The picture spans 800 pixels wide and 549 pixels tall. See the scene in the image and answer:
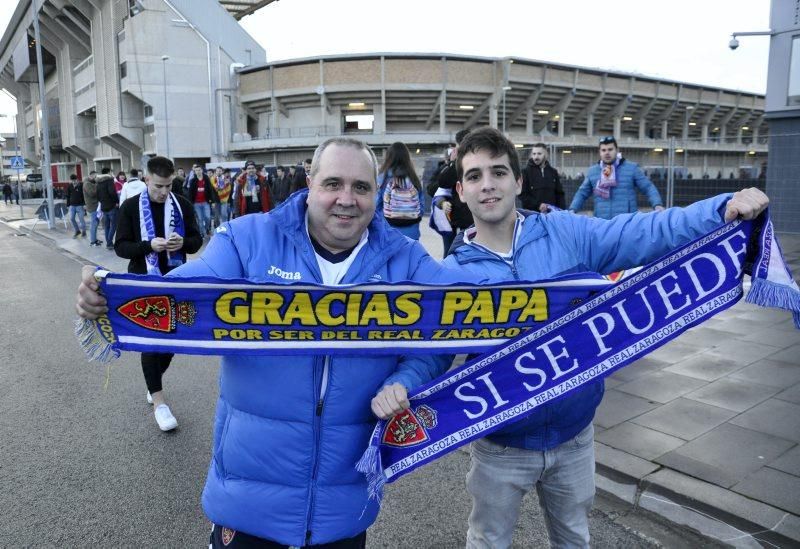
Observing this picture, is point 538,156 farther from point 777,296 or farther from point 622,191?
point 777,296

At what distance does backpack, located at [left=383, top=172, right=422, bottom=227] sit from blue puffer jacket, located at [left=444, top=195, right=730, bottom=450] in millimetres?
4773

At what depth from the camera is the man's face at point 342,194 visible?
214 cm

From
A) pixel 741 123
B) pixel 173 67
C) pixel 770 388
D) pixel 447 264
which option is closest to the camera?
pixel 447 264

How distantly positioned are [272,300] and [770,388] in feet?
15.5

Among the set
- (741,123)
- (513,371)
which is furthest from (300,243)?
(741,123)

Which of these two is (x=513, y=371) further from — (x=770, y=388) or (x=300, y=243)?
(x=770, y=388)

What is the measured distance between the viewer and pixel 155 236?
501 centimetres

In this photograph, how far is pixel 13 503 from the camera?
12.1ft

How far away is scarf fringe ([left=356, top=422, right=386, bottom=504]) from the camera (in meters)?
2.03

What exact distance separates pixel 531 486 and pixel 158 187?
387 centimetres

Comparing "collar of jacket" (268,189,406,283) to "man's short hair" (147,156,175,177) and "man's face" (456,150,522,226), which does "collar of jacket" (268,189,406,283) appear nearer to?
"man's face" (456,150,522,226)

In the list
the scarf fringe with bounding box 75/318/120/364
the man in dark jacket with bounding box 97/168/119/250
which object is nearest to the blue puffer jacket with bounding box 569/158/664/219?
the scarf fringe with bounding box 75/318/120/364

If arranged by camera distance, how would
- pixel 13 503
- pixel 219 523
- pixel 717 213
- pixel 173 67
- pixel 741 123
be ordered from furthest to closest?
pixel 741 123, pixel 173 67, pixel 13 503, pixel 717 213, pixel 219 523

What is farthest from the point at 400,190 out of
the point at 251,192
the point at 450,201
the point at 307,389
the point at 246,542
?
the point at 251,192
